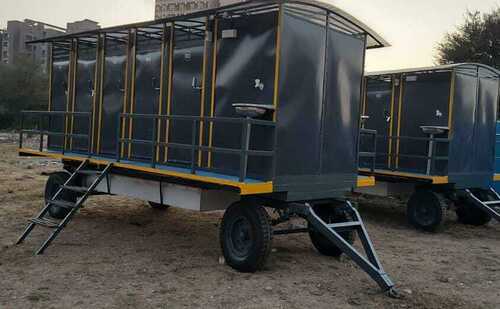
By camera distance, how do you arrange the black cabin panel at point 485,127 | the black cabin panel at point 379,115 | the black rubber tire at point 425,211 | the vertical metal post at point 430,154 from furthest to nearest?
1. the black cabin panel at point 379,115
2. the black cabin panel at point 485,127
3. the vertical metal post at point 430,154
4. the black rubber tire at point 425,211

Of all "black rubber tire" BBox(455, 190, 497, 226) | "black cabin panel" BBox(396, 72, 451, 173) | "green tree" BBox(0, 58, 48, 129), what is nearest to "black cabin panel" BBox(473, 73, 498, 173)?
"black rubber tire" BBox(455, 190, 497, 226)

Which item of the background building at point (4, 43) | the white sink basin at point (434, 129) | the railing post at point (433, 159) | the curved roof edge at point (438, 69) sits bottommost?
the railing post at point (433, 159)

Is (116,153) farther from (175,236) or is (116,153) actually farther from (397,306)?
(397,306)

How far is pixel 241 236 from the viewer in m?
6.73

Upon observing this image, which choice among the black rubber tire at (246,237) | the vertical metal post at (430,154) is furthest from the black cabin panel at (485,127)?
the black rubber tire at (246,237)

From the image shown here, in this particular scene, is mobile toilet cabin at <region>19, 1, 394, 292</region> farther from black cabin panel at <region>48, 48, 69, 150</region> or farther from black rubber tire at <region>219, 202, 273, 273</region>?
black cabin panel at <region>48, 48, 69, 150</region>

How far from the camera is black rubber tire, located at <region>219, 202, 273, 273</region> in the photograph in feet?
21.0

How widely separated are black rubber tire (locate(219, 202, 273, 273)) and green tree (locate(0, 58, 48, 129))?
43.0 metres

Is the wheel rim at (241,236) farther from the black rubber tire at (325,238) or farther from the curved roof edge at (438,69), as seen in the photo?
the curved roof edge at (438,69)

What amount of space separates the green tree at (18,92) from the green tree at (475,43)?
35.5m

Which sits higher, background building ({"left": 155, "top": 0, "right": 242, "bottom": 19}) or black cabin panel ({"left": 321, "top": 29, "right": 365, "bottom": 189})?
background building ({"left": 155, "top": 0, "right": 242, "bottom": 19})

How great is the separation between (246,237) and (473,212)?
255 inches

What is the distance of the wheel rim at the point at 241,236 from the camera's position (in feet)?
21.7

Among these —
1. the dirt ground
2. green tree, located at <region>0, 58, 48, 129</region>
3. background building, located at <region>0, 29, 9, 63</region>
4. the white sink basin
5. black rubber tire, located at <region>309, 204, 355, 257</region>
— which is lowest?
the dirt ground
